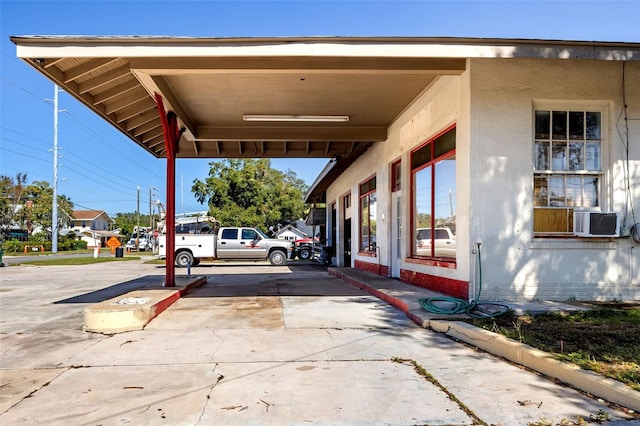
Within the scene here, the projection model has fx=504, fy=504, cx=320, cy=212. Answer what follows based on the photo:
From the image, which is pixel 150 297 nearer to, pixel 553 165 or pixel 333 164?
pixel 553 165

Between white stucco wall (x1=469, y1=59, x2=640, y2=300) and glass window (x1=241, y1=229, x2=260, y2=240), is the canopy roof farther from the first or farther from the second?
glass window (x1=241, y1=229, x2=260, y2=240)

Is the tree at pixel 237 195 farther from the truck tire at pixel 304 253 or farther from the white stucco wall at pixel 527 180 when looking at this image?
the white stucco wall at pixel 527 180

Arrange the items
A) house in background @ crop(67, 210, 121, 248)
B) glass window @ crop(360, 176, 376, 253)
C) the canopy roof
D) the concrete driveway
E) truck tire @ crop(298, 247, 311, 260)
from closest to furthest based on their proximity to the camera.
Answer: the concrete driveway
the canopy roof
glass window @ crop(360, 176, 376, 253)
truck tire @ crop(298, 247, 311, 260)
house in background @ crop(67, 210, 121, 248)

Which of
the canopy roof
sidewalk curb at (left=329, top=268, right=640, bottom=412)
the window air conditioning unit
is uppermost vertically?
the canopy roof

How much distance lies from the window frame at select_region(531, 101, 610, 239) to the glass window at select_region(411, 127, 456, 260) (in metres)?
1.47

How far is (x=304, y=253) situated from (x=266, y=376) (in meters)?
26.6

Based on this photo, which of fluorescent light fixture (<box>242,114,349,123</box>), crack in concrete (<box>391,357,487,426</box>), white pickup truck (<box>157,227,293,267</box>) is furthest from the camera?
white pickup truck (<box>157,227,293,267</box>)

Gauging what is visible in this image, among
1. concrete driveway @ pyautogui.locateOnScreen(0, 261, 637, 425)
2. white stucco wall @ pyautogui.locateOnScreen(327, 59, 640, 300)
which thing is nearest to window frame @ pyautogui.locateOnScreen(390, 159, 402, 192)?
white stucco wall @ pyautogui.locateOnScreen(327, 59, 640, 300)

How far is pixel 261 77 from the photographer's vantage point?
1035 cm

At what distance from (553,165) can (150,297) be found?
761cm

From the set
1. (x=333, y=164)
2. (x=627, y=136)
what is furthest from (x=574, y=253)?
(x=333, y=164)

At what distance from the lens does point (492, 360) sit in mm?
5582

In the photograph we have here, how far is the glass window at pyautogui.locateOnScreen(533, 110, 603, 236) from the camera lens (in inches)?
351

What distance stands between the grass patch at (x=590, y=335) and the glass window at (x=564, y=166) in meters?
1.69
